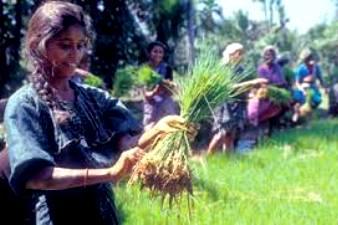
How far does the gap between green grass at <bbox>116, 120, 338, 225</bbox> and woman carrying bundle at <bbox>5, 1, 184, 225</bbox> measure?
1.39 meters

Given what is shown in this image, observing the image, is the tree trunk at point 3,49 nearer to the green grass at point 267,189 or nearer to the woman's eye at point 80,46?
the green grass at point 267,189

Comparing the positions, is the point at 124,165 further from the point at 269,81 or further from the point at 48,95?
the point at 269,81

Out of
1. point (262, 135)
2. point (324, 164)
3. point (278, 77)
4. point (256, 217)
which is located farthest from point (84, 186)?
point (262, 135)

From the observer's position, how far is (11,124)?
6.86ft

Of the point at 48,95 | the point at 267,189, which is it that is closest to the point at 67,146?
the point at 48,95

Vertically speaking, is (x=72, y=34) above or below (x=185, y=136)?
above

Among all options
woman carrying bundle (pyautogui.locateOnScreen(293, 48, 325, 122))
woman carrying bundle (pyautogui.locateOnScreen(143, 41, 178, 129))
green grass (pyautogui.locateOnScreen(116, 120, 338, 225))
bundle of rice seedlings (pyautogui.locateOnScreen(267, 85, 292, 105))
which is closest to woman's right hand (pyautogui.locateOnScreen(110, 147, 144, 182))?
green grass (pyautogui.locateOnScreen(116, 120, 338, 225))

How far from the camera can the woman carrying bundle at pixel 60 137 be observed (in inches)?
80.5

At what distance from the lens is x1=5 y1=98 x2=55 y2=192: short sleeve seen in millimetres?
2043

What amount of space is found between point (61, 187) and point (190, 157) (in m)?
0.62

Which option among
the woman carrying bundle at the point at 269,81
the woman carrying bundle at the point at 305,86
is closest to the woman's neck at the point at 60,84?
the woman carrying bundle at the point at 269,81

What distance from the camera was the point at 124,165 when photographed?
6.66 feet

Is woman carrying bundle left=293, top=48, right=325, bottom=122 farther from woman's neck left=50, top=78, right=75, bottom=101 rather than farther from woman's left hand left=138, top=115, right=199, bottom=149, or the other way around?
woman's neck left=50, top=78, right=75, bottom=101

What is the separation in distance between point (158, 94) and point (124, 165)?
5018mm
